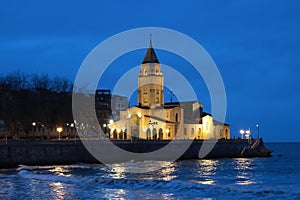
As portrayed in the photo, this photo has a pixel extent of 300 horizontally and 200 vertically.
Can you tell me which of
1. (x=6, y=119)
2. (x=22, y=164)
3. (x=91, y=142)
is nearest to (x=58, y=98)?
(x=6, y=119)

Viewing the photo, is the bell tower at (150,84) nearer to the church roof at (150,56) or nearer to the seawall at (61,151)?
the church roof at (150,56)

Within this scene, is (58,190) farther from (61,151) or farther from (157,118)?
(157,118)

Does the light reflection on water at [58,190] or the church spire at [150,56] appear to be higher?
the church spire at [150,56]

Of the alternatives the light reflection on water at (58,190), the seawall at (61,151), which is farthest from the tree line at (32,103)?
the light reflection on water at (58,190)

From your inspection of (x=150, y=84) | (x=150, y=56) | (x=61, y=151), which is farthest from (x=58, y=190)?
(x=150, y=56)

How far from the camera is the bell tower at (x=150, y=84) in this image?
113 m

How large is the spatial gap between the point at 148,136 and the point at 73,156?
3540 cm

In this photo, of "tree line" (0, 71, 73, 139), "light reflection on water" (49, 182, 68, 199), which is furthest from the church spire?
"light reflection on water" (49, 182, 68, 199)

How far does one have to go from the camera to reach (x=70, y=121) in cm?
8900

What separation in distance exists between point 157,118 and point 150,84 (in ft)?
40.8

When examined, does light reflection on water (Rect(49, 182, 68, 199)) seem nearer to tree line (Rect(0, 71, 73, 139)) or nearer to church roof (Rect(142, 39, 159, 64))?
tree line (Rect(0, 71, 73, 139))

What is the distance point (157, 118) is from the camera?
10319cm

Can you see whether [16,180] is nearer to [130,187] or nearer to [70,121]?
[130,187]

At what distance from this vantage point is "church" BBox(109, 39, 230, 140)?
103 meters
